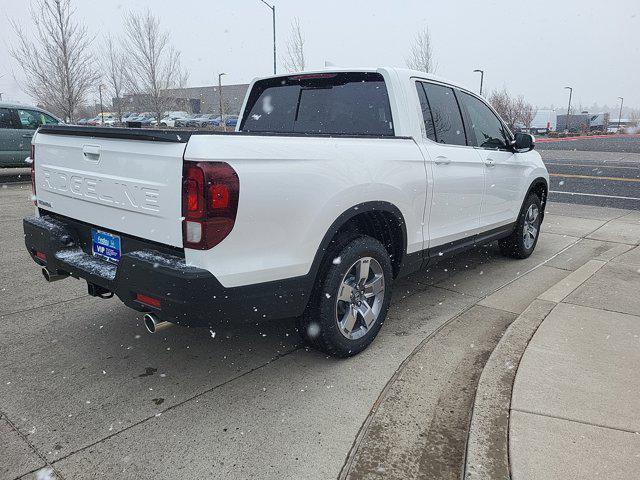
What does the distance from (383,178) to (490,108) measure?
2482 mm

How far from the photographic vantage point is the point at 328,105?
13.1 feet

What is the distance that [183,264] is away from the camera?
8.26 feet

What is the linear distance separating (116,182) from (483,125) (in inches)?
139

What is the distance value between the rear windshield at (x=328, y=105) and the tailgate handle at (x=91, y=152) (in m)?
1.67

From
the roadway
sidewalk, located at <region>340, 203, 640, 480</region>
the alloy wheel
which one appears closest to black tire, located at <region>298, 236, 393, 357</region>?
the alloy wheel

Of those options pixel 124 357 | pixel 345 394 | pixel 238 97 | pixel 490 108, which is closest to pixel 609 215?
pixel 490 108

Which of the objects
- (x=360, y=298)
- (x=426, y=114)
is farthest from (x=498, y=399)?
(x=426, y=114)

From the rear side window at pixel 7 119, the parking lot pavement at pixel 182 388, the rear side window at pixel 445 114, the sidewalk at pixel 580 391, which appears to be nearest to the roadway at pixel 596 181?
the sidewalk at pixel 580 391

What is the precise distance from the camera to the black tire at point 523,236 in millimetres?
5676

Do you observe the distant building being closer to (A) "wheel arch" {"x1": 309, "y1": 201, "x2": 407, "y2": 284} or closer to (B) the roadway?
(B) the roadway

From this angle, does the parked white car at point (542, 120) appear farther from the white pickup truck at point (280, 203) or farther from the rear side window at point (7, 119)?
the white pickup truck at point (280, 203)

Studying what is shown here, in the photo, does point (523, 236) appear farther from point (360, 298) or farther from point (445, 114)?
point (360, 298)

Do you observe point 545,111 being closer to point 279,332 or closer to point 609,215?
point 609,215

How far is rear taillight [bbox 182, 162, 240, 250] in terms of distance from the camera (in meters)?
2.39
